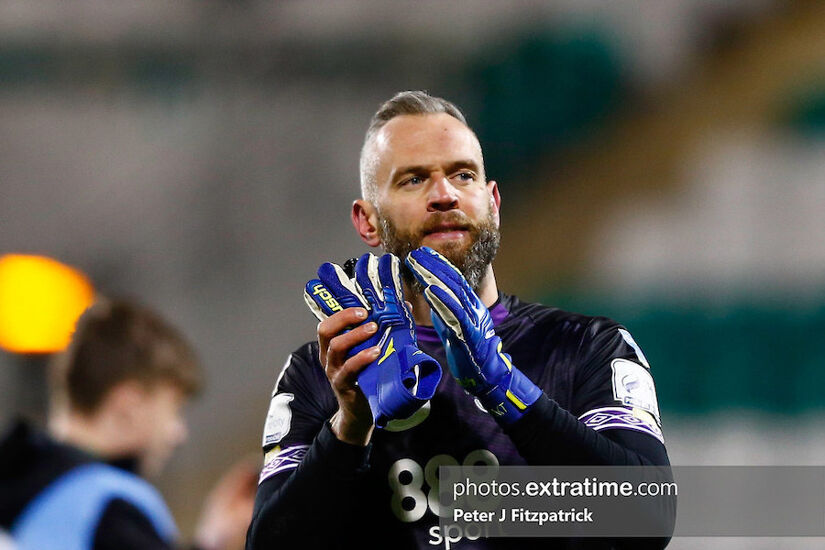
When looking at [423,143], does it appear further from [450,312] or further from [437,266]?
[450,312]

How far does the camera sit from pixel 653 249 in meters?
7.38

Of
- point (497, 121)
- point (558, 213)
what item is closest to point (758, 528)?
point (558, 213)

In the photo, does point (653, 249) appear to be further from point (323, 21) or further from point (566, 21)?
point (323, 21)

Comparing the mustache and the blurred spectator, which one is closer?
the mustache

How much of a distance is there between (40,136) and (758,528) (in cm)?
528

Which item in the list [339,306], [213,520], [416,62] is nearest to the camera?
[339,306]

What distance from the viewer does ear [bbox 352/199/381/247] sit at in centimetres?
249

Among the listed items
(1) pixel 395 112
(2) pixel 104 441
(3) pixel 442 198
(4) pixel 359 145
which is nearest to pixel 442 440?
(3) pixel 442 198

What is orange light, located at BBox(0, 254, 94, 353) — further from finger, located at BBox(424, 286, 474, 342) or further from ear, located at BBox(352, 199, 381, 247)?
finger, located at BBox(424, 286, 474, 342)

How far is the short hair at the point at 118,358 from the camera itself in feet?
10.4

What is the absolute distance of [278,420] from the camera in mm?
2340

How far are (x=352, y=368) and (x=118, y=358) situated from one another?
58.1 inches

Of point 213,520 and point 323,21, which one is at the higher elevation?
point 323,21

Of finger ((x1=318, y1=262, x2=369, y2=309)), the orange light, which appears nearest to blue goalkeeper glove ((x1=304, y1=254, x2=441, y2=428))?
finger ((x1=318, y1=262, x2=369, y2=309))
